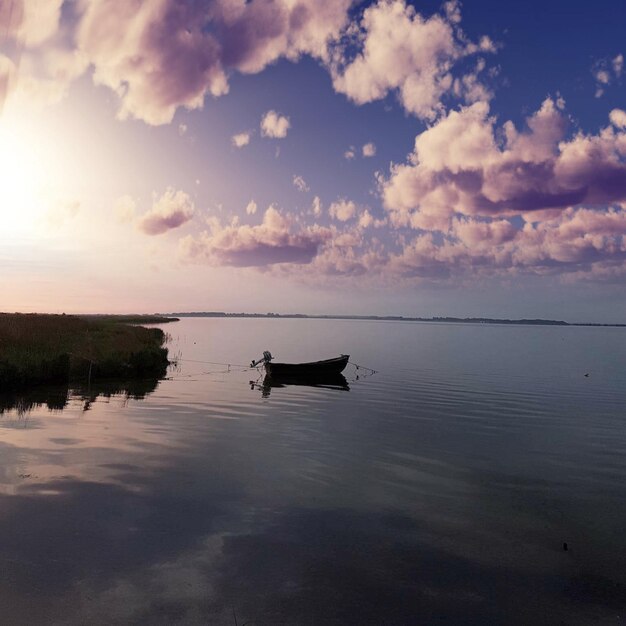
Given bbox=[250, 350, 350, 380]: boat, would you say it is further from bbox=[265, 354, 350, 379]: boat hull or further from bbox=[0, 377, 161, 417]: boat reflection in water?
bbox=[0, 377, 161, 417]: boat reflection in water

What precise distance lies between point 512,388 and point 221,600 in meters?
36.8

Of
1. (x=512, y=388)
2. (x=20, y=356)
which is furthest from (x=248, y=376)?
(x=512, y=388)

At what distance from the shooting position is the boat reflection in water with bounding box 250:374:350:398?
39.8 m

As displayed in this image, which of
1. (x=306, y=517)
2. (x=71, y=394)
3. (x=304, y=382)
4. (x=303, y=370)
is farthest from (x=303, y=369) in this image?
(x=306, y=517)

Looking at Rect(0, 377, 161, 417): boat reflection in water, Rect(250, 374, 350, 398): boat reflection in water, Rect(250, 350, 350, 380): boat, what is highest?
Rect(250, 350, 350, 380): boat

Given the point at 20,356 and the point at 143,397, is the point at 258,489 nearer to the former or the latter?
the point at 143,397

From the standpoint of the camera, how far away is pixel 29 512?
40.7 feet

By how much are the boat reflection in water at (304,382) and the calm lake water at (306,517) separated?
1179cm

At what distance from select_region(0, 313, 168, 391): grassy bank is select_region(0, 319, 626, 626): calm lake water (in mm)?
6191

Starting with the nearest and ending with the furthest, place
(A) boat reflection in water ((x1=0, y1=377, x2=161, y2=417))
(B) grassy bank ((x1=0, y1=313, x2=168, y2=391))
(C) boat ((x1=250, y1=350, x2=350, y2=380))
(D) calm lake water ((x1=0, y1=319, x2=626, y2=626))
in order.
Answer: (D) calm lake water ((x1=0, y1=319, x2=626, y2=626)) < (A) boat reflection in water ((x1=0, y1=377, x2=161, y2=417)) < (B) grassy bank ((x1=0, y1=313, x2=168, y2=391)) < (C) boat ((x1=250, y1=350, x2=350, y2=380))

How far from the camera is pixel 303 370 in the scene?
148 feet

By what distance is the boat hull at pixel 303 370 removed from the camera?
4438 centimetres

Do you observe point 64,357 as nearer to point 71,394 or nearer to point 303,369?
point 71,394

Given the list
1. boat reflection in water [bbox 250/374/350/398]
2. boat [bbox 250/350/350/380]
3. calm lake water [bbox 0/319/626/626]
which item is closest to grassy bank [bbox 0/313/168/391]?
calm lake water [bbox 0/319/626/626]
